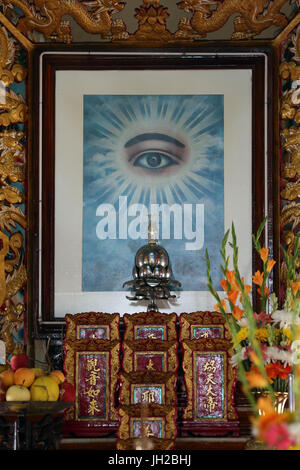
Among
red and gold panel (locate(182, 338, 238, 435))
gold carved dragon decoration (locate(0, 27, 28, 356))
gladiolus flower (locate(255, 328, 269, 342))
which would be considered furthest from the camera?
gold carved dragon decoration (locate(0, 27, 28, 356))

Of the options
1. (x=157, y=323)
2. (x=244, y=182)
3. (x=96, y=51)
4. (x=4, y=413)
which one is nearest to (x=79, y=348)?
(x=157, y=323)

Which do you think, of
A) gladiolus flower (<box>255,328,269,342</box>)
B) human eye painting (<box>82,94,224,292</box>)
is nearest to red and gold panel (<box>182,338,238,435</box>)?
gladiolus flower (<box>255,328,269,342</box>)

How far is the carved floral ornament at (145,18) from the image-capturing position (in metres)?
2.99

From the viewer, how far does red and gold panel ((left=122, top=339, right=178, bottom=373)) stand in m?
2.43

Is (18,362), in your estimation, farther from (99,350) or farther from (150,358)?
(150,358)

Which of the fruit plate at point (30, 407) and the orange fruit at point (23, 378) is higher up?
the orange fruit at point (23, 378)

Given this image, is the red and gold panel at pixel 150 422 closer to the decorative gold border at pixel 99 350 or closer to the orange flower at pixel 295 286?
the decorative gold border at pixel 99 350

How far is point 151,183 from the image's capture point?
3062 mm

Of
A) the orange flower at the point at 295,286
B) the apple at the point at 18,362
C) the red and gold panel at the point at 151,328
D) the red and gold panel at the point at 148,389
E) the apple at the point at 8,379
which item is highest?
the orange flower at the point at 295,286

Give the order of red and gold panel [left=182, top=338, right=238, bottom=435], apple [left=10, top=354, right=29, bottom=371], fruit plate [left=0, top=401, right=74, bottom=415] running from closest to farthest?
fruit plate [left=0, top=401, right=74, bottom=415]
apple [left=10, top=354, right=29, bottom=371]
red and gold panel [left=182, top=338, right=238, bottom=435]

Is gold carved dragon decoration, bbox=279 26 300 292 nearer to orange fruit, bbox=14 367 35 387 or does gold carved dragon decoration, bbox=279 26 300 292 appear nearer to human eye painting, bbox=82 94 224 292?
human eye painting, bbox=82 94 224 292

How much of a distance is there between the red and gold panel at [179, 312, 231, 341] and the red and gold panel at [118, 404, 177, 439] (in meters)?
0.44

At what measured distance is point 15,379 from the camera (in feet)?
6.62

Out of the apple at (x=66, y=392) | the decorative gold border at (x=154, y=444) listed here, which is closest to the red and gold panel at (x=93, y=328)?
the apple at (x=66, y=392)
